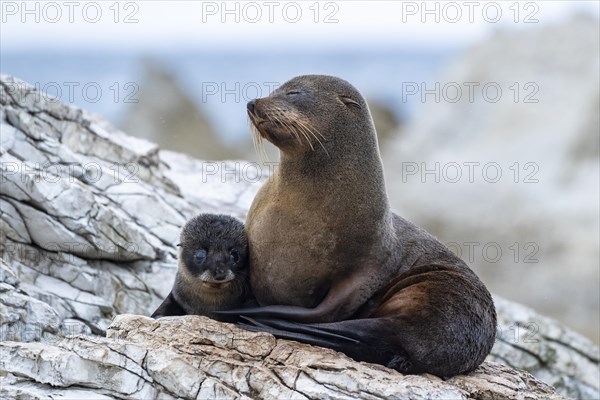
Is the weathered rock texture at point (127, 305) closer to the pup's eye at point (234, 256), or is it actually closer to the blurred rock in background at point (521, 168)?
the pup's eye at point (234, 256)

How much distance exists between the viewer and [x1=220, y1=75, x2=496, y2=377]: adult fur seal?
696 cm

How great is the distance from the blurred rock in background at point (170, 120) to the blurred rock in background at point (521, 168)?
427 centimetres

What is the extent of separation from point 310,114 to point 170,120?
19575 millimetres

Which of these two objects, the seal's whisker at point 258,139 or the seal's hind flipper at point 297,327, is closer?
the seal's hind flipper at point 297,327

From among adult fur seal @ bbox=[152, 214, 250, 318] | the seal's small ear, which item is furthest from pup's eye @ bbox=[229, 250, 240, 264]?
the seal's small ear

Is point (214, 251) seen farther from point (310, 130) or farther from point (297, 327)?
point (310, 130)

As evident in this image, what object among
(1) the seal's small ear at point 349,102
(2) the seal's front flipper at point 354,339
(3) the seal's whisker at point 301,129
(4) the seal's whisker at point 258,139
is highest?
(1) the seal's small ear at point 349,102

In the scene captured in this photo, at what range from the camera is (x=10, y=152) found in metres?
9.11

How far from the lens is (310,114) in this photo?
746 centimetres

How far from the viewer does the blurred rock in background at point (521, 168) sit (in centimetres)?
1731

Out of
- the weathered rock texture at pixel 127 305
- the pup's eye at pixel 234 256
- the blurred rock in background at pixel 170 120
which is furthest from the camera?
the blurred rock in background at pixel 170 120

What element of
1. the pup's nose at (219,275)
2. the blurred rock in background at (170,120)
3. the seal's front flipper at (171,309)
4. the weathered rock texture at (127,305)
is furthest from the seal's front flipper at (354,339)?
the blurred rock in background at (170,120)

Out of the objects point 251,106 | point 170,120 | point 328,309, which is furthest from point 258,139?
point 170,120

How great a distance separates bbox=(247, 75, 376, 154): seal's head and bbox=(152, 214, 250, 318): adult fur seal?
0.72 meters
